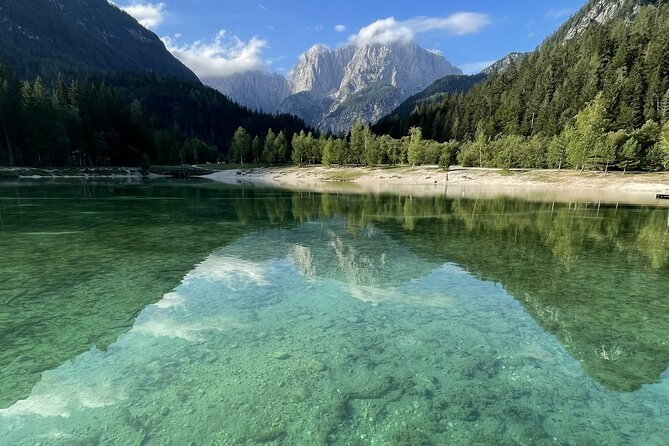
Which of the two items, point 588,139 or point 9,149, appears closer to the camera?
point 588,139

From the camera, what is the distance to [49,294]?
48.2ft

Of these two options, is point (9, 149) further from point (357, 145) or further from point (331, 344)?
point (331, 344)

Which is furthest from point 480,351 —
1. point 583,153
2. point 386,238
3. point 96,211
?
point 583,153

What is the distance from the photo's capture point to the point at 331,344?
11055 millimetres

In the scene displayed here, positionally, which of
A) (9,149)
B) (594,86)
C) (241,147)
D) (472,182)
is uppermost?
(594,86)

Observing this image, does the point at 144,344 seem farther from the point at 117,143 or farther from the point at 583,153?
the point at 117,143

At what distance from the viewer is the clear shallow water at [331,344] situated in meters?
7.51

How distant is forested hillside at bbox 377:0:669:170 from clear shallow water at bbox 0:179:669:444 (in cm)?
9158

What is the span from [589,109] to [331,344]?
12234 cm

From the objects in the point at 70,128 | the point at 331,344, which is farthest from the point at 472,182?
the point at 70,128

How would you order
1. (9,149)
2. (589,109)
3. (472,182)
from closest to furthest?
1. (589,109)
2. (9,149)
3. (472,182)

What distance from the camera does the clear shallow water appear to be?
24.6ft

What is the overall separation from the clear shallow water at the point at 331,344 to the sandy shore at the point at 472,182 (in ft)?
181

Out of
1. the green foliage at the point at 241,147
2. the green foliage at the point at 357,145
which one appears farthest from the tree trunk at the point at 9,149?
the green foliage at the point at 357,145
